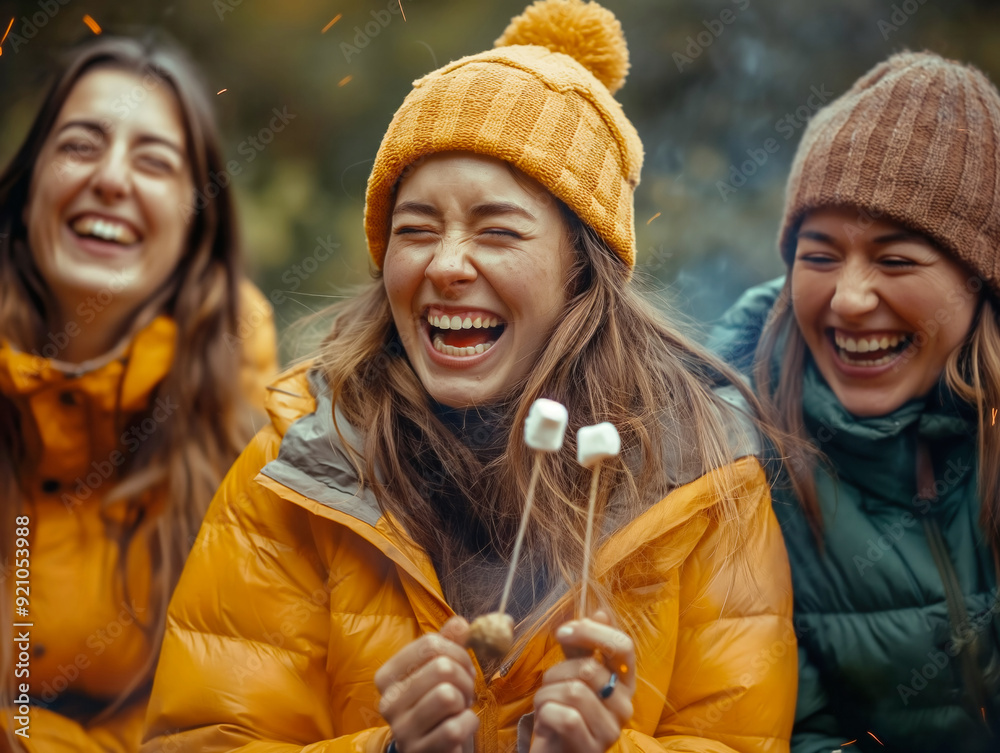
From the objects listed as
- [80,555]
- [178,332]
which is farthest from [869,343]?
[80,555]

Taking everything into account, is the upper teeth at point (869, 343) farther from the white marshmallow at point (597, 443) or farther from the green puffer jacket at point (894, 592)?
the white marshmallow at point (597, 443)

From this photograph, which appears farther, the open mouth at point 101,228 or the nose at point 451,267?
the open mouth at point 101,228

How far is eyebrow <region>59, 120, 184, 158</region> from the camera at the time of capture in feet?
7.25

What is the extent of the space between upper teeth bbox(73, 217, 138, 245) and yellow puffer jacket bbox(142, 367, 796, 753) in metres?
0.88

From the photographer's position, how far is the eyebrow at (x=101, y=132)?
2.21 metres

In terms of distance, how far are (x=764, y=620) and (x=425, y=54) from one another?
197 centimetres

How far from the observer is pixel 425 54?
2.71 m

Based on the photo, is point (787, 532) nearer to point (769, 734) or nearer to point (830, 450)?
point (830, 450)

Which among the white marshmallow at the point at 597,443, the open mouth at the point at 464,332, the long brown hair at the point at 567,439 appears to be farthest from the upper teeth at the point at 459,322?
the white marshmallow at the point at 597,443

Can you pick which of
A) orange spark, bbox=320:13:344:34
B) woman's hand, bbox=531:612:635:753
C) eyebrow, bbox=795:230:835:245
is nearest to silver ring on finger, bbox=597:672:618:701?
woman's hand, bbox=531:612:635:753

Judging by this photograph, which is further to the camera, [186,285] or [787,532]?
[186,285]

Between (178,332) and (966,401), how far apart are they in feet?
6.42

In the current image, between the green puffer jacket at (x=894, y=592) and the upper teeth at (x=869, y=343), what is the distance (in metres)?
0.12

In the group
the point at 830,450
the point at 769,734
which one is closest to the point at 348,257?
the point at 830,450
